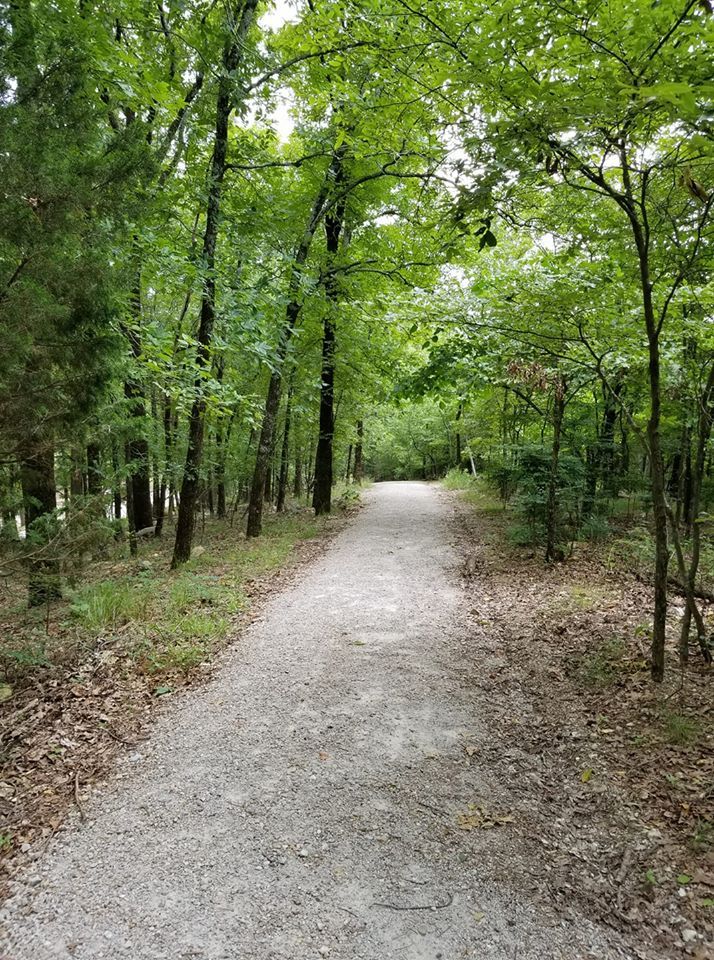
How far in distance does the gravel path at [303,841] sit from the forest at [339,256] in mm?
1381

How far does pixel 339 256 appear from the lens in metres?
11.7

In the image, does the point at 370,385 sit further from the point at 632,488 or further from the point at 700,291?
the point at 700,291

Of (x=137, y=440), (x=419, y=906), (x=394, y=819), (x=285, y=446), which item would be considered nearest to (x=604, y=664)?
(x=394, y=819)

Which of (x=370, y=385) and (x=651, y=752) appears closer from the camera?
(x=651, y=752)

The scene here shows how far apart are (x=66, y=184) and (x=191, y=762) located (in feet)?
14.0

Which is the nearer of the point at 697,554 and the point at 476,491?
the point at 697,554

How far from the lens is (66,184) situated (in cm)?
355

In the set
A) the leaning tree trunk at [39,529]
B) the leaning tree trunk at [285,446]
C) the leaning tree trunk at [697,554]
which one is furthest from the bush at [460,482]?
the leaning tree trunk at [39,529]

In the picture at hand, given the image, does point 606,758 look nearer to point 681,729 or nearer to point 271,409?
point 681,729

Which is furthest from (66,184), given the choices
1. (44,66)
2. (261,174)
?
(261,174)

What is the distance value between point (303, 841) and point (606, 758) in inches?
88.7

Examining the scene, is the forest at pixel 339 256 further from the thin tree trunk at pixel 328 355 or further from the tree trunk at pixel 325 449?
the tree trunk at pixel 325 449

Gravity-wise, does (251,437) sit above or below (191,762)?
above

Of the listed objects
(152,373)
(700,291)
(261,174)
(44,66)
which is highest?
(261,174)
